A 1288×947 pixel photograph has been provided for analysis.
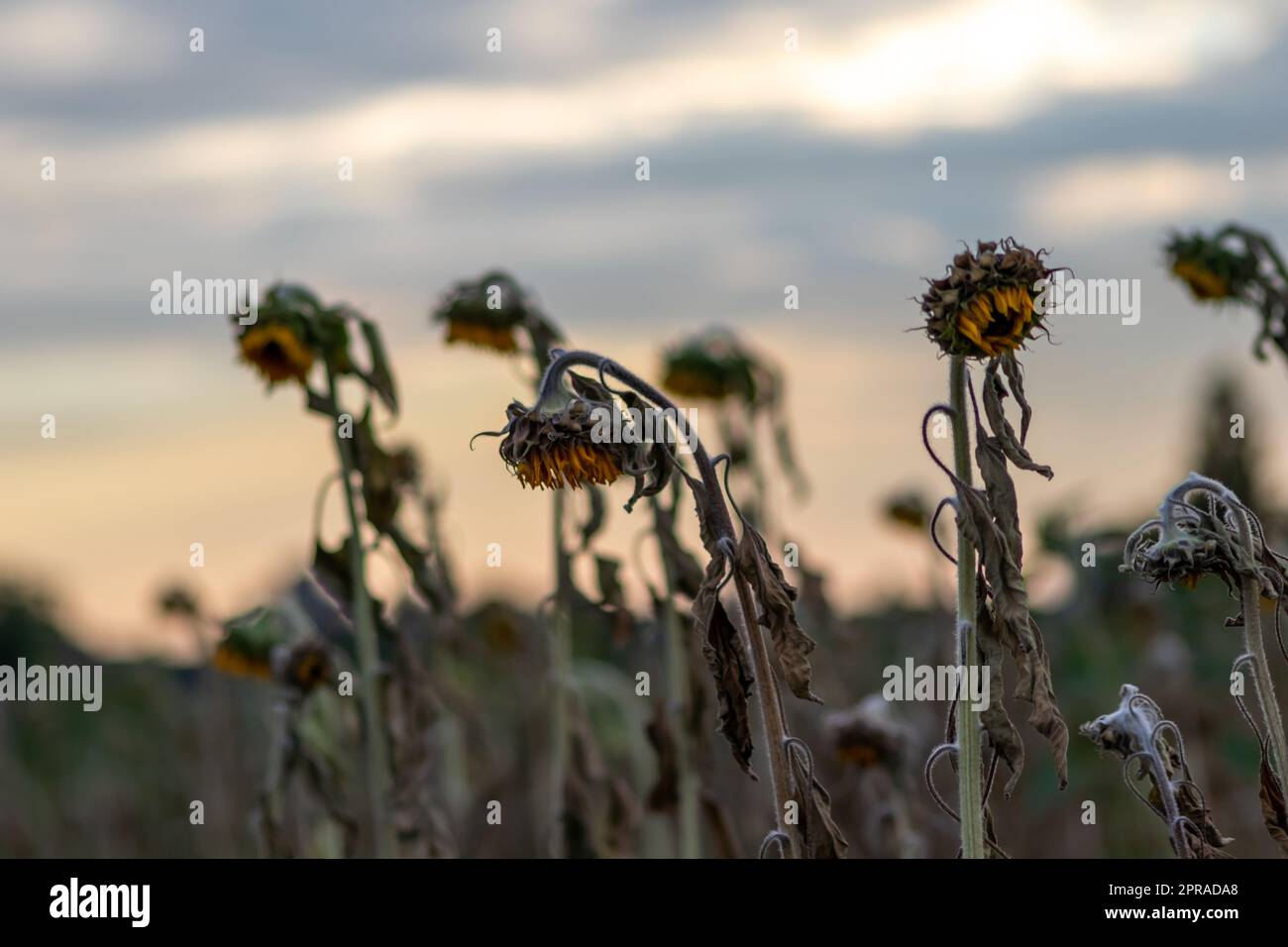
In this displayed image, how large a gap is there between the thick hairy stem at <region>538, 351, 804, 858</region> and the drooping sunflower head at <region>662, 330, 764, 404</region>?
3.09 m

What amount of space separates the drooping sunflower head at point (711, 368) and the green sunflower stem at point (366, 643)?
1677 millimetres

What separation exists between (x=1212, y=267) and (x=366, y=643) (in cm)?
230

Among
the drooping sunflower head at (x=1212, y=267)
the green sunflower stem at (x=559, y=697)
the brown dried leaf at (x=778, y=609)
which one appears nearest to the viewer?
the brown dried leaf at (x=778, y=609)

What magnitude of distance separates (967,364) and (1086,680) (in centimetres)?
604

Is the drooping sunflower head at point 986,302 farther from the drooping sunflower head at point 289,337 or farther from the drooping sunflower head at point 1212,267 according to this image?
the drooping sunflower head at point 289,337

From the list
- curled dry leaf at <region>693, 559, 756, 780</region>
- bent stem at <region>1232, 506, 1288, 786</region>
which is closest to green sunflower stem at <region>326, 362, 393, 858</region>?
curled dry leaf at <region>693, 559, 756, 780</region>

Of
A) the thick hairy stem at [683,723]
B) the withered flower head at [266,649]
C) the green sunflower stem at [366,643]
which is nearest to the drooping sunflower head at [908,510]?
the thick hairy stem at [683,723]

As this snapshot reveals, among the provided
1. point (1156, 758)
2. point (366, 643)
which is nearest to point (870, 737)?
point (366, 643)

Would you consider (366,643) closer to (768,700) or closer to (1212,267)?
(768,700)

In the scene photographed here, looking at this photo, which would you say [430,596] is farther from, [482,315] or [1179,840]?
[1179,840]

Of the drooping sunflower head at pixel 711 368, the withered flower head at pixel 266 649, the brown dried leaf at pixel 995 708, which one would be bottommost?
the brown dried leaf at pixel 995 708

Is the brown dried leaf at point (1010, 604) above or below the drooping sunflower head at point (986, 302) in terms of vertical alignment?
below

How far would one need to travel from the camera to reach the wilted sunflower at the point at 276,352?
399 centimetres
